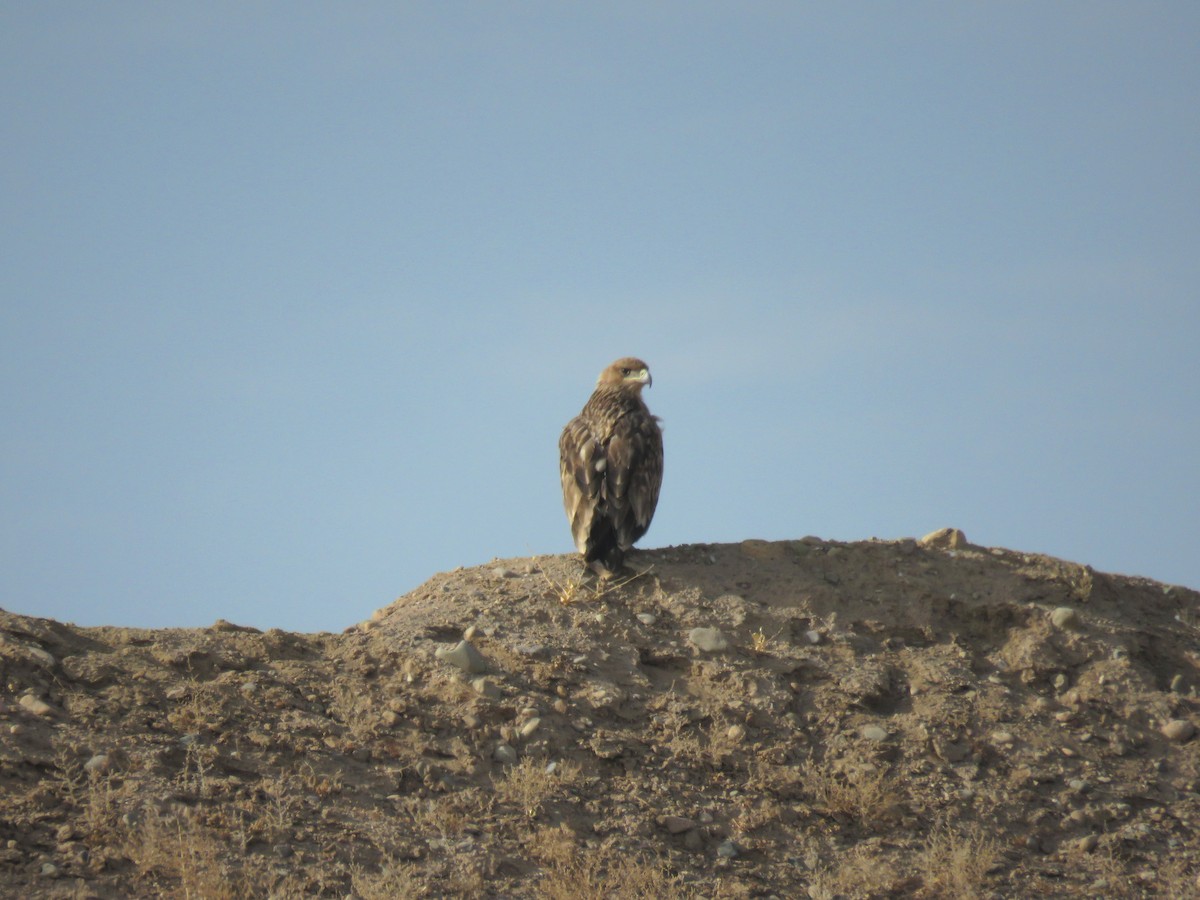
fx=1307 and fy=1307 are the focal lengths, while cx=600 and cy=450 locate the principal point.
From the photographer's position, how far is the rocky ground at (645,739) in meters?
8.26

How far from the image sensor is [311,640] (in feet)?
35.6

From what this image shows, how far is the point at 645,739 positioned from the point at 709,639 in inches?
50.1

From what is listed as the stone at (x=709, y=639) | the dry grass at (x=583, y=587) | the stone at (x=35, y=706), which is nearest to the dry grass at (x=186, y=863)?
the stone at (x=35, y=706)

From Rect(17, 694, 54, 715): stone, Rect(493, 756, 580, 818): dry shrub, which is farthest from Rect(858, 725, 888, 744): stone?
Rect(17, 694, 54, 715): stone

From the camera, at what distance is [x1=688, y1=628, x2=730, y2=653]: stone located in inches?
420

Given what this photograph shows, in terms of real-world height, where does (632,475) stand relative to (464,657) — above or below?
above

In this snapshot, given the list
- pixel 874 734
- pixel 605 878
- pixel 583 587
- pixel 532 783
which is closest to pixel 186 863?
pixel 532 783

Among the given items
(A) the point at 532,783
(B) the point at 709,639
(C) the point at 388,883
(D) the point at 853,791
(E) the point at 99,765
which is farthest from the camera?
(B) the point at 709,639

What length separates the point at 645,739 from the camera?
9773 millimetres

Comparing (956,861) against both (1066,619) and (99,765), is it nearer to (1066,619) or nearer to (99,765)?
(1066,619)

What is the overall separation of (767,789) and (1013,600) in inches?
136

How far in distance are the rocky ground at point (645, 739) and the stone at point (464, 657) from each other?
2 centimetres

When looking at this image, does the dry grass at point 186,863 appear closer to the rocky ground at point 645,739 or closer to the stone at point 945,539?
the rocky ground at point 645,739

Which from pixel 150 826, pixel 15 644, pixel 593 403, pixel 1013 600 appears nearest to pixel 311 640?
pixel 15 644
